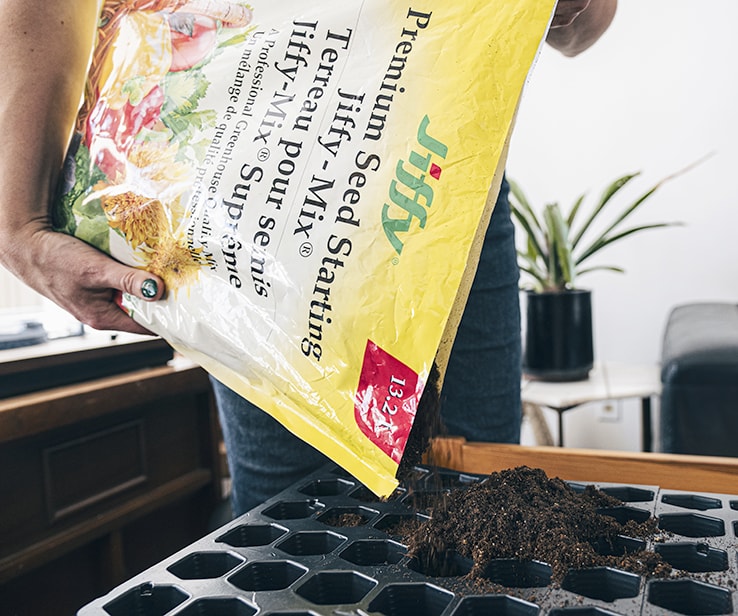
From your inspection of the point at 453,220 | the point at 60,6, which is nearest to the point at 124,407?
the point at 60,6

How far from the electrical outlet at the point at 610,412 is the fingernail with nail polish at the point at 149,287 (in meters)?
1.84

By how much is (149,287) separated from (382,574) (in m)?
0.28

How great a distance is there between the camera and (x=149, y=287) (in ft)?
1.83

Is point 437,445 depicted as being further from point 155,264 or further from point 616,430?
point 616,430

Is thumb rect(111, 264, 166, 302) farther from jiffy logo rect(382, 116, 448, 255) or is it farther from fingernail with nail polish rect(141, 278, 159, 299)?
jiffy logo rect(382, 116, 448, 255)

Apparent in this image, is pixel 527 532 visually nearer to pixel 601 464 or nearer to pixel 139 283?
pixel 601 464

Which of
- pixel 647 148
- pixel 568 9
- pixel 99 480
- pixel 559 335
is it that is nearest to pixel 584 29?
pixel 568 9

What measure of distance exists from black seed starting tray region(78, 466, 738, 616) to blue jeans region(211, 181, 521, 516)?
0.16 meters

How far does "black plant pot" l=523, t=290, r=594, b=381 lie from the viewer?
5.19 feet

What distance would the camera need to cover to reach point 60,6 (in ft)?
2.06

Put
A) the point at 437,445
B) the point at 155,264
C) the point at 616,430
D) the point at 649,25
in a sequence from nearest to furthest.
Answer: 1. the point at 155,264
2. the point at 437,445
3. the point at 649,25
4. the point at 616,430

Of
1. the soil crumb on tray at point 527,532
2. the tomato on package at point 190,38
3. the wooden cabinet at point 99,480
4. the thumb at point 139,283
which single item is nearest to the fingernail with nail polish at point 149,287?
the thumb at point 139,283

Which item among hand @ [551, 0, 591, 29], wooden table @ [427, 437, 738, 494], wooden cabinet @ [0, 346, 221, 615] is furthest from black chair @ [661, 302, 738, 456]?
hand @ [551, 0, 591, 29]

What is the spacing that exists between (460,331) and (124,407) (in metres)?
0.53
